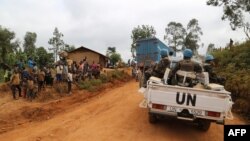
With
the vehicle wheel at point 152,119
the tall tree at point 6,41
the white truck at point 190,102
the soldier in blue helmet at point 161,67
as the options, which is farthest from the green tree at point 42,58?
the white truck at point 190,102

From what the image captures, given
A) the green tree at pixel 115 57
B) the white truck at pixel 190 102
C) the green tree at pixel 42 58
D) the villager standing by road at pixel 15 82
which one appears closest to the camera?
the white truck at pixel 190 102

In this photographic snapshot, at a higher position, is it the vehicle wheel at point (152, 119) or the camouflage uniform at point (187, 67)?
the camouflage uniform at point (187, 67)

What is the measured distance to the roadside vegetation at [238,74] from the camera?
14.0m

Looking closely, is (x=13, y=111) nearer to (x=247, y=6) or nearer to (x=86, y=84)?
(x=86, y=84)

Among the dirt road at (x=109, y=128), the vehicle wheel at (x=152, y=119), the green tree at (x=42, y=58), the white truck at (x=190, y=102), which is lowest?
the dirt road at (x=109, y=128)

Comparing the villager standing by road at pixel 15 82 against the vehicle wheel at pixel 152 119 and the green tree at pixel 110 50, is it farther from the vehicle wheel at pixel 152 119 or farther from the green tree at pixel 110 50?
the green tree at pixel 110 50

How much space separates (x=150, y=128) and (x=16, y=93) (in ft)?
29.3

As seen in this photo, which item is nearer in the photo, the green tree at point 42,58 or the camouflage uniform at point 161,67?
the camouflage uniform at point 161,67

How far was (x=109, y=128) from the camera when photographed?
34.3ft

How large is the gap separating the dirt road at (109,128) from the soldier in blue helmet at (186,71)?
1.36 m

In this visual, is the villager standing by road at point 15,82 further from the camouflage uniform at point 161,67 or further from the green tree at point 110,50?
the green tree at point 110,50

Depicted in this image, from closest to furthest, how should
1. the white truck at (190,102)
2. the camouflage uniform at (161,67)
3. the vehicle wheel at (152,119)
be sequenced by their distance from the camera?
the white truck at (190,102), the vehicle wheel at (152,119), the camouflage uniform at (161,67)

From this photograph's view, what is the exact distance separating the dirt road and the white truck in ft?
2.90

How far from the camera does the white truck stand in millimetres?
9039
